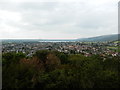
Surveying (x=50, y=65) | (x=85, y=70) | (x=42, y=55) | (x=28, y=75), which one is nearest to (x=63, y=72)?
(x=85, y=70)

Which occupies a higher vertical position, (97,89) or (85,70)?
(85,70)

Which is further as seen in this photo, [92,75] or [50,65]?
[50,65]

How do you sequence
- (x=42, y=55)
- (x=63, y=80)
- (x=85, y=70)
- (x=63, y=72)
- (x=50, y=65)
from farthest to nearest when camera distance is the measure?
(x=42, y=55)
(x=50, y=65)
(x=85, y=70)
(x=63, y=72)
(x=63, y=80)

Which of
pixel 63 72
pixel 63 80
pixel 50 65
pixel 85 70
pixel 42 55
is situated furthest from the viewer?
pixel 42 55

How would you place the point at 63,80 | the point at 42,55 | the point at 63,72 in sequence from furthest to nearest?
the point at 42,55 → the point at 63,72 → the point at 63,80

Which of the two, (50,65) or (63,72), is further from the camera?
(50,65)

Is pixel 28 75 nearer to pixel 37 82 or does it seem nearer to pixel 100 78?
pixel 37 82

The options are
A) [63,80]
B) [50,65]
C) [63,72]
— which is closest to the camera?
[63,80]

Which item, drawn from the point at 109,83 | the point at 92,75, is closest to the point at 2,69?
the point at 92,75

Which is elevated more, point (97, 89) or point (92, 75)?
point (92, 75)

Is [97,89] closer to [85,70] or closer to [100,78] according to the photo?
[100,78]
